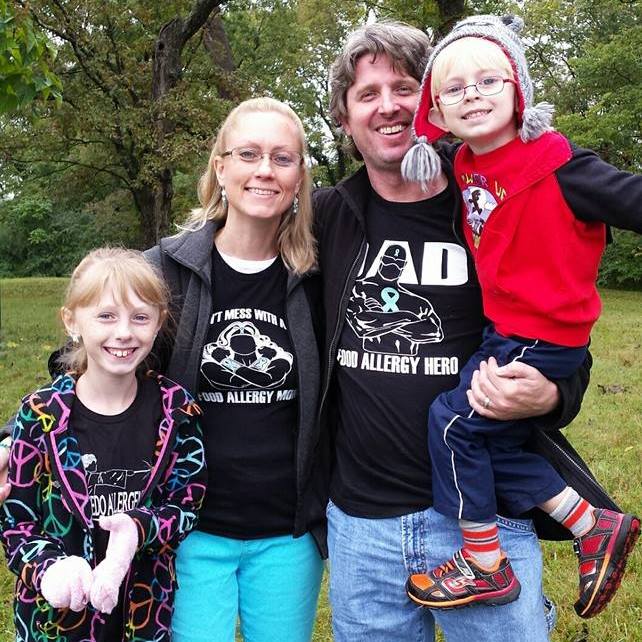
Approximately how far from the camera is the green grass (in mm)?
3635

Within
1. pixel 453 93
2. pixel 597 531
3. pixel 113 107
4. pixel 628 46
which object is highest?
pixel 628 46

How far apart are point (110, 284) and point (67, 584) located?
2.87 feet

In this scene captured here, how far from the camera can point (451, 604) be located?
2121mm

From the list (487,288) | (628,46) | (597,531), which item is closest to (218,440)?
(487,288)

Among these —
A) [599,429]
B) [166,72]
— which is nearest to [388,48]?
[599,429]

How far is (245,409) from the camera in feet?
8.02

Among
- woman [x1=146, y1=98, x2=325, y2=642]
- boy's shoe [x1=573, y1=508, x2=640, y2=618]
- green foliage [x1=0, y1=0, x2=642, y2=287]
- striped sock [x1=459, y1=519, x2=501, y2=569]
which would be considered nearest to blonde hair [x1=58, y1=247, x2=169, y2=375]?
woman [x1=146, y1=98, x2=325, y2=642]

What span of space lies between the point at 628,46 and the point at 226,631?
21.5m

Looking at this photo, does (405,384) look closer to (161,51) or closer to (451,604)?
(451,604)

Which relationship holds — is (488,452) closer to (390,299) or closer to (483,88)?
(390,299)

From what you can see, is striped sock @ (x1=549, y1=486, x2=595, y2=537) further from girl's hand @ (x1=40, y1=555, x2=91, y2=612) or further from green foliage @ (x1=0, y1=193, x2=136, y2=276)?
green foliage @ (x1=0, y1=193, x2=136, y2=276)

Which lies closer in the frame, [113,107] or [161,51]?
[161,51]

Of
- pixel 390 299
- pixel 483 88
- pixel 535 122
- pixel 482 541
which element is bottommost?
pixel 482 541

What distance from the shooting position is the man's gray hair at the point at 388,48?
237 centimetres
